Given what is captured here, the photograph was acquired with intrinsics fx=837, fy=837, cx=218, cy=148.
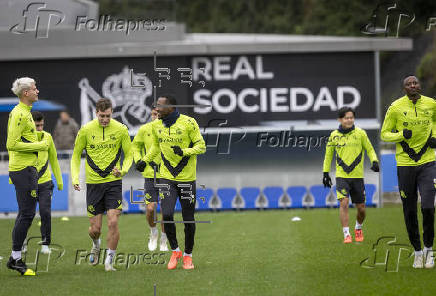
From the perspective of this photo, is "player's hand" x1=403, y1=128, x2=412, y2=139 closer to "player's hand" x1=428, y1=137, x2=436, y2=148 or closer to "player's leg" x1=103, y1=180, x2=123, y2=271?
"player's hand" x1=428, y1=137, x2=436, y2=148

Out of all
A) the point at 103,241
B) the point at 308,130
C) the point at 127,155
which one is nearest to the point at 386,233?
the point at 103,241

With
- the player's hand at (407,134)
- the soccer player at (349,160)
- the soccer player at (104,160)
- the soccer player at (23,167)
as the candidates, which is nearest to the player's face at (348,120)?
the soccer player at (349,160)

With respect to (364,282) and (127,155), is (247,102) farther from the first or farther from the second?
(364,282)

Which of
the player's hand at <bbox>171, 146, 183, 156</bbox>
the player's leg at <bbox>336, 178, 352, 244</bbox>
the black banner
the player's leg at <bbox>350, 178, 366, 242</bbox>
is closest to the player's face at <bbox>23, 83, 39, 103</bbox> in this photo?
the player's hand at <bbox>171, 146, 183, 156</bbox>

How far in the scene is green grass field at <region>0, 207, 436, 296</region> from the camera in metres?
9.54

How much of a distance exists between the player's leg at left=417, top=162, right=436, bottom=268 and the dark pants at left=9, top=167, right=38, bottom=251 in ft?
16.7

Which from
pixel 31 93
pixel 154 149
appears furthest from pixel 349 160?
pixel 31 93

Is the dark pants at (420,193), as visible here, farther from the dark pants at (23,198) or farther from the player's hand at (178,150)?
the dark pants at (23,198)

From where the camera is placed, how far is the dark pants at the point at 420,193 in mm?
10703

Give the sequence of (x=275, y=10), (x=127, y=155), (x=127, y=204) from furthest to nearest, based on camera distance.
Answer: (x=275, y=10) → (x=127, y=204) → (x=127, y=155)

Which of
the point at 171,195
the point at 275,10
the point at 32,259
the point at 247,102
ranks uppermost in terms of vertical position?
the point at 275,10

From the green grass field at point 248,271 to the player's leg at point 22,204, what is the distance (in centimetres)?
28

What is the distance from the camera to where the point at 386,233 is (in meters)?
16.3

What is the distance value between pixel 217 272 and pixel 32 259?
12.7ft
